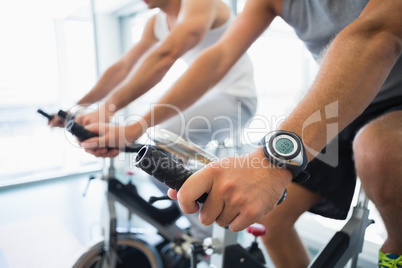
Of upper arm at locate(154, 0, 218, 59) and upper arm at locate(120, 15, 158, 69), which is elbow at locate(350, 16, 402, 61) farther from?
upper arm at locate(120, 15, 158, 69)

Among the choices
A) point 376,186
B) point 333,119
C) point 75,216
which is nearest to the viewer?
point 333,119

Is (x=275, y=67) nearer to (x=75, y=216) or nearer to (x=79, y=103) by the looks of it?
(x=79, y=103)

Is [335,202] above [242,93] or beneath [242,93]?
beneath

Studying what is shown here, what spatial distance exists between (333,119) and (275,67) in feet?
4.63

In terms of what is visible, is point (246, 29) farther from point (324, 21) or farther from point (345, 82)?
point (345, 82)

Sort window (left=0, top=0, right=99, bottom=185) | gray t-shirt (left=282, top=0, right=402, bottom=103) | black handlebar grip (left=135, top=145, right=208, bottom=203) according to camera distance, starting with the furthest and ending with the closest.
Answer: window (left=0, top=0, right=99, bottom=185), gray t-shirt (left=282, top=0, right=402, bottom=103), black handlebar grip (left=135, top=145, right=208, bottom=203)

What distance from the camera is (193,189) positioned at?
1.31 feet

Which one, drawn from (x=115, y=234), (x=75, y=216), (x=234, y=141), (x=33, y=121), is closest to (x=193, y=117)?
(x=234, y=141)

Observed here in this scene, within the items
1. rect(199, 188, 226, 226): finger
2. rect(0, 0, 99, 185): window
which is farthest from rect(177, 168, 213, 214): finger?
rect(0, 0, 99, 185): window

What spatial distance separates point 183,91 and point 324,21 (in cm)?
45

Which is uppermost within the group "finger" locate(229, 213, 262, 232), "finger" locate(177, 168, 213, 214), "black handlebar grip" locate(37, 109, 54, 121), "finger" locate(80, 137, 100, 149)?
"finger" locate(177, 168, 213, 214)

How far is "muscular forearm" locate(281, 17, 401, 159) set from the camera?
1.60ft

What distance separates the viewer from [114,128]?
2.82ft

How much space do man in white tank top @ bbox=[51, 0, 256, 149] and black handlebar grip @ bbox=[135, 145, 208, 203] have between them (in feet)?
1.53
